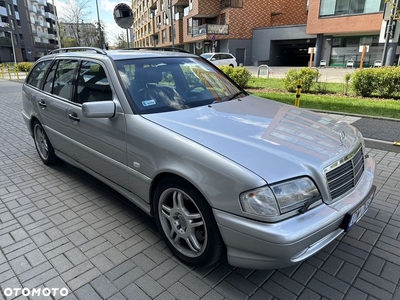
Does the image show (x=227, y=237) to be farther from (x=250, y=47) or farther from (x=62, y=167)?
(x=250, y=47)

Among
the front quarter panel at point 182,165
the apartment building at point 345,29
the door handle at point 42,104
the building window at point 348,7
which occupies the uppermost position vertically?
the building window at point 348,7

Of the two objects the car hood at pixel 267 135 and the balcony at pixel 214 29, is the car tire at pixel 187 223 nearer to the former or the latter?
the car hood at pixel 267 135

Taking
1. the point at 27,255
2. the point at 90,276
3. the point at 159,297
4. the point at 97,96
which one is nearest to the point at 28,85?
the point at 97,96

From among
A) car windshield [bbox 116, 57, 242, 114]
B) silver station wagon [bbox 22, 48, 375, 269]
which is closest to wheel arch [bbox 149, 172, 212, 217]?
silver station wagon [bbox 22, 48, 375, 269]

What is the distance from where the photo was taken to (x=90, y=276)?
7.84ft

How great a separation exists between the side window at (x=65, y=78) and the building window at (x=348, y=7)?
28636 millimetres

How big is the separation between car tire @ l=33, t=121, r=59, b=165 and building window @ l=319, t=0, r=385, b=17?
2889 centimetres

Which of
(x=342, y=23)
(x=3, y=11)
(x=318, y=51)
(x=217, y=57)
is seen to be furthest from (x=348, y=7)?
(x=3, y=11)

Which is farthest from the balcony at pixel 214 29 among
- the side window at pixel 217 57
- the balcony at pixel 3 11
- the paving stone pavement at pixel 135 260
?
the balcony at pixel 3 11

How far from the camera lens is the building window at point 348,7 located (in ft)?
82.4

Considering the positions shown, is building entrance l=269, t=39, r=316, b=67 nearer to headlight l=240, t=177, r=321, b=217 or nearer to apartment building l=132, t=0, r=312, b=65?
apartment building l=132, t=0, r=312, b=65

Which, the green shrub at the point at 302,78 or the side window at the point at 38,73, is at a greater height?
the side window at the point at 38,73

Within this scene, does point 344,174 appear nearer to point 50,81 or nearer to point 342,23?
point 50,81

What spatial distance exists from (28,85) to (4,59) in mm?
68506
